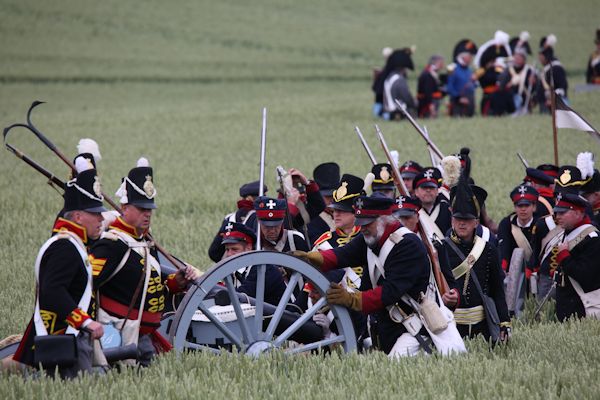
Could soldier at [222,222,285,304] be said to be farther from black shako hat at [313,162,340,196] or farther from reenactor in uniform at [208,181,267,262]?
black shako hat at [313,162,340,196]

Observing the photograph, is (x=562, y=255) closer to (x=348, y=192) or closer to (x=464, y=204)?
(x=464, y=204)

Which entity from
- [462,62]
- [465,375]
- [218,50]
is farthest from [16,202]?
[218,50]

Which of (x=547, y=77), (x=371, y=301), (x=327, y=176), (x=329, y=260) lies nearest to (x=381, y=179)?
(x=327, y=176)

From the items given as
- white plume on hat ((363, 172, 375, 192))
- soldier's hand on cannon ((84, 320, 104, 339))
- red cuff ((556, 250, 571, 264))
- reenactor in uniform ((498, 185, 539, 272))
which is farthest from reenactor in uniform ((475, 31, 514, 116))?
soldier's hand on cannon ((84, 320, 104, 339))

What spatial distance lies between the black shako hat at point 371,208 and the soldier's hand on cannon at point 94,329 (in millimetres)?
1951

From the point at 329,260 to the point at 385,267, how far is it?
43cm

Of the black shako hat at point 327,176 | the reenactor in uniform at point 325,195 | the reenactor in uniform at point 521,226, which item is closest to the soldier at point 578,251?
the reenactor in uniform at point 521,226

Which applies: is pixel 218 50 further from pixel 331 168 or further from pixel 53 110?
pixel 331 168

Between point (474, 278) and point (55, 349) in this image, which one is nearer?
point (55, 349)

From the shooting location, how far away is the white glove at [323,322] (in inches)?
299

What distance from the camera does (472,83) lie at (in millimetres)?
29094

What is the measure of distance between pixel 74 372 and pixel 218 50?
1824 inches

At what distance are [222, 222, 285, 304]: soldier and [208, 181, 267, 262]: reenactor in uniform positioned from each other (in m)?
0.36

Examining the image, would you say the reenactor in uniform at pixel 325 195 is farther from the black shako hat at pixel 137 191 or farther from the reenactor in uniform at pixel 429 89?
the reenactor in uniform at pixel 429 89
